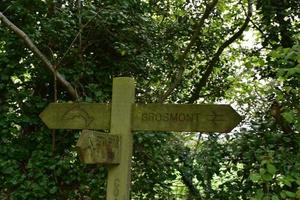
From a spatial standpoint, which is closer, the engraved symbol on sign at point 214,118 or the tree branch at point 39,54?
the engraved symbol on sign at point 214,118

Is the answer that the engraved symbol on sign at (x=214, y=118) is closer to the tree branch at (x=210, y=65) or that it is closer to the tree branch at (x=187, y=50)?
the tree branch at (x=187, y=50)

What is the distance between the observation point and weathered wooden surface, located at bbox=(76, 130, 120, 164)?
7.07 feet

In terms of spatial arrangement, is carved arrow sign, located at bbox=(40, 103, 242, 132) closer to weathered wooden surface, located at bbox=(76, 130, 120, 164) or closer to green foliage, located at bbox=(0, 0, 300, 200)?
weathered wooden surface, located at bbox=(76, 130, 120, 164)

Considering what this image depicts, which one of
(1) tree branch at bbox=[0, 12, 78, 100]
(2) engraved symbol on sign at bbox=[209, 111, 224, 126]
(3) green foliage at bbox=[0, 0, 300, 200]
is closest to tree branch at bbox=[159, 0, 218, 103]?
(3) green foliage at bbox=[0, 0, 300, 200]

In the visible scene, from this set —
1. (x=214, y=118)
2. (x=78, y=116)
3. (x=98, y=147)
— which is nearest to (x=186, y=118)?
(x=214, y=118)

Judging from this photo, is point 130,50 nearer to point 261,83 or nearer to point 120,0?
point 120,0

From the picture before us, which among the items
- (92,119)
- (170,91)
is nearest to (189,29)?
(170,91)

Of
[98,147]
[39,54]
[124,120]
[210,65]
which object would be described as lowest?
[98,147]

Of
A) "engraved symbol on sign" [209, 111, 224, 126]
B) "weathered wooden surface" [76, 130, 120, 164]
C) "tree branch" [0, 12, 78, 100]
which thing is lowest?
"weathered wooden surface" [76, 130, 120, 164]

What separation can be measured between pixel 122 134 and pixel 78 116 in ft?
0.97

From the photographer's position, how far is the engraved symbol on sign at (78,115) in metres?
2.61

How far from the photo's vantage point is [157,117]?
249cm

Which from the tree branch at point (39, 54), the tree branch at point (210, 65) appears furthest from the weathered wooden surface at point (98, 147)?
the tree branch at point (210, 65)

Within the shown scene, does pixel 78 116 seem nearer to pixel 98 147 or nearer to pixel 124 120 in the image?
pixel 124 120
